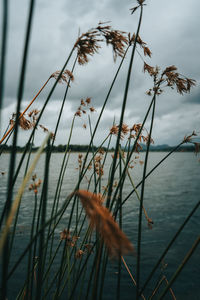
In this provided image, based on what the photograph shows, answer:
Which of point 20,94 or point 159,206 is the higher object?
point 20,94

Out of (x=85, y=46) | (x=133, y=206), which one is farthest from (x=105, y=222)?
(x=133, y=206)

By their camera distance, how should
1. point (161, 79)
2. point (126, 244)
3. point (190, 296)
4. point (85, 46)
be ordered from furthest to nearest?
point (190, 296)
point (161, 79)
point (85, 46)
point (126, 244)

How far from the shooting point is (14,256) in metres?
6.59

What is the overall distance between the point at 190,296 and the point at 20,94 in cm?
615

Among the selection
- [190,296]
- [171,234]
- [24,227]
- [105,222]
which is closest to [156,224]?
[171,234]

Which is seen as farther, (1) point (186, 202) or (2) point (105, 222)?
(1) point (186, 202)

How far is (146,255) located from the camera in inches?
274

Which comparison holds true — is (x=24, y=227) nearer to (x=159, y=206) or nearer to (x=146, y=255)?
(x=146, y=255)

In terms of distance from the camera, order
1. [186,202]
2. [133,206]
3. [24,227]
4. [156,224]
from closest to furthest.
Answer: [24,227] < [156,224] < [133,206] < [186,202]

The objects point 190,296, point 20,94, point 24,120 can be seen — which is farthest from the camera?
point 190,296

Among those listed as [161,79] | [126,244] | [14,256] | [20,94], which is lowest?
[14,256]

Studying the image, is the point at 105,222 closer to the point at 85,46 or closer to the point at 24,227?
the point at 85,46

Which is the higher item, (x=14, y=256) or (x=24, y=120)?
(x=24, y=120)

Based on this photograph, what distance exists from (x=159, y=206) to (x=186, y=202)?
260 centimetres
